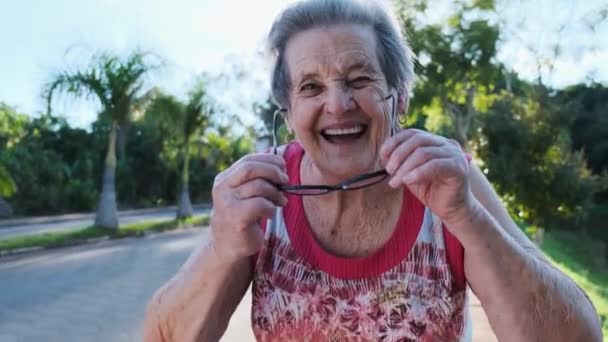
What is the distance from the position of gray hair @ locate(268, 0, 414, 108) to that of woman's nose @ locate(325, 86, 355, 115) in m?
0.16

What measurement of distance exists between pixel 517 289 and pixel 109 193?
1566 cm

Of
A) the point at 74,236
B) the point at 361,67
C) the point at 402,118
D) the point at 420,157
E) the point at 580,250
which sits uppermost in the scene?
the point at 361,67

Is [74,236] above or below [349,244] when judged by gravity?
below

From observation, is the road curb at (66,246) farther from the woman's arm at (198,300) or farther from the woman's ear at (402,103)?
the woman's ear at (402,103)

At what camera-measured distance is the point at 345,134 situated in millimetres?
1729

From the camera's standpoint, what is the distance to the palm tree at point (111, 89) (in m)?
14.7

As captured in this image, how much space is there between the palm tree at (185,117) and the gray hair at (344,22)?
1714 cm

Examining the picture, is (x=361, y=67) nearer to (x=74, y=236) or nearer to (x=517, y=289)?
(x=517, y=289)

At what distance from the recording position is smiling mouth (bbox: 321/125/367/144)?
1.72 metres

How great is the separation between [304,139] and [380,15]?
429 mm

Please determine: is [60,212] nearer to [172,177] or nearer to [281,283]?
[172,177]

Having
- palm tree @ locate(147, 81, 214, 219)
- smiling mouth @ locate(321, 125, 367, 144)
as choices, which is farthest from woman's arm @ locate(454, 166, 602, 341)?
palm tree @ locate(147, 81, 214, 219)

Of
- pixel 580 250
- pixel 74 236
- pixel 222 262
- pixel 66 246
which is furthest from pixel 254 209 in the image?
pixel 580 250

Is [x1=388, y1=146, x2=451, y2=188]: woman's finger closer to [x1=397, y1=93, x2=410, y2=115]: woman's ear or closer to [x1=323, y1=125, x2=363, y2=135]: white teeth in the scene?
[x1=323, y1=125, x2=363, y2=135]: white teeth
